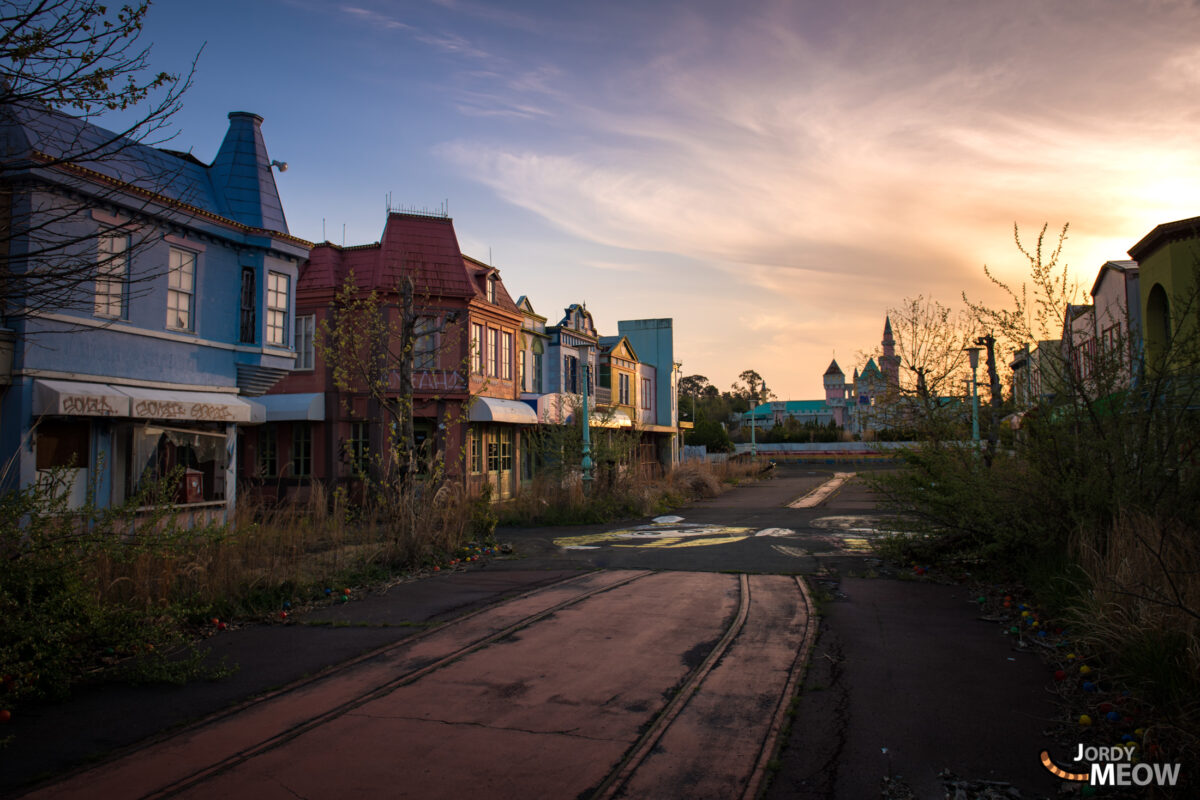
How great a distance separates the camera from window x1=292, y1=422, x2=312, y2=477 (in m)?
25.3

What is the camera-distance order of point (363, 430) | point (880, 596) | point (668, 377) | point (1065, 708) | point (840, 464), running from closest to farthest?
point (1065, 708), point (880, 596), point (363, 430), point (668, 377), point (840, 464)

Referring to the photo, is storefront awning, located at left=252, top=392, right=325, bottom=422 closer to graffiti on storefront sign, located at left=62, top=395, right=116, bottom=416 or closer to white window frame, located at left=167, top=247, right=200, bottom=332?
white window frame, located at left=167, top=247, right=200, bottom=332

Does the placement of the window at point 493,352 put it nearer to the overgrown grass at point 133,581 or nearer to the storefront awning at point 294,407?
the storefront awning at point 294,407

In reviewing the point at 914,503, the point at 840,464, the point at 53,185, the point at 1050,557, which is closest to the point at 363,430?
the point at 53,185

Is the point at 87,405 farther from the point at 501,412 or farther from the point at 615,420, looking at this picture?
the point at 615,420

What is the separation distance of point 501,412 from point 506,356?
11.1 ft

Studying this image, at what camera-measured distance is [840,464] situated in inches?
2462

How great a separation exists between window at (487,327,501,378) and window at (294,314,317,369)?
575 cm

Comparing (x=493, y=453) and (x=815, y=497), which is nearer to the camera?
(x=493, y=453)

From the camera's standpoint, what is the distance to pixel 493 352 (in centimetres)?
2728

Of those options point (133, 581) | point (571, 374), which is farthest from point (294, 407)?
point (133, 581)

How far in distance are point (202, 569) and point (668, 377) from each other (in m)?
38.4

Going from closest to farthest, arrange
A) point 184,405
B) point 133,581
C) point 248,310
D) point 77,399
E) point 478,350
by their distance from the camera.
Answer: point 133,581 → point 77,399 → point 184,405 → point 248,310 → point 478,350

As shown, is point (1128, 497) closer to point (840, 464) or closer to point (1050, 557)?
point (1050, 557)
